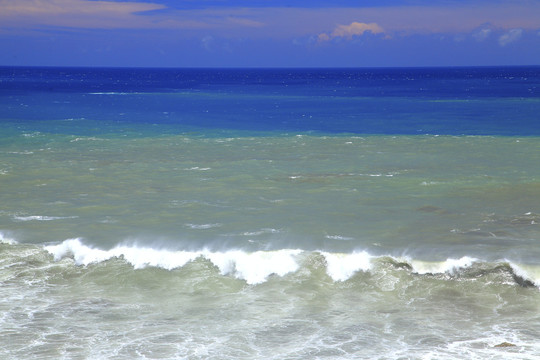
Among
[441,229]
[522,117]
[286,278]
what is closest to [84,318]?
[286,278]

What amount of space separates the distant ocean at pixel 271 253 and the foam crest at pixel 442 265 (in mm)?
52

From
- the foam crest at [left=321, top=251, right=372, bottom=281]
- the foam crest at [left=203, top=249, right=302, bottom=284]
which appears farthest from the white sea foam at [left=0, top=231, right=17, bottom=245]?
the foam crest at [left=321, top=251, right=372, bottom=281]

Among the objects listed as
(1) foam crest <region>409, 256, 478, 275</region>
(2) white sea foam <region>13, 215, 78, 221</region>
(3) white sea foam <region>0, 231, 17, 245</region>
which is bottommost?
(3) white sea foam <region>0, 231, 17, 245</region>

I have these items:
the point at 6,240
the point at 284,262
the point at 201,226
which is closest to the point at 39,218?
the point at 6,240

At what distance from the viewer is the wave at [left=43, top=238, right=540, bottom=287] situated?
16.7 m

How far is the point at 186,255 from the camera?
18562 mm

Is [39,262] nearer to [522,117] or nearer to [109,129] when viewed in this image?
[109,129]

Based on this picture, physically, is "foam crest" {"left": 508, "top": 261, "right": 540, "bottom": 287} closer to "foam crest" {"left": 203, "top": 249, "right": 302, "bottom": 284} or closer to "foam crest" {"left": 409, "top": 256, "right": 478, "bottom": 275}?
"foam crest" {"left": 409, "top": 256, "right": 478, "bottom": 275}

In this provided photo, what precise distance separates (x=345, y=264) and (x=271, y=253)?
2145mm

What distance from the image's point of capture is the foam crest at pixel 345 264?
17062mm

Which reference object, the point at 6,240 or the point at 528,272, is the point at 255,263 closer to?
the point at 528,272

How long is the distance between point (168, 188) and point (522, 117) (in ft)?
138

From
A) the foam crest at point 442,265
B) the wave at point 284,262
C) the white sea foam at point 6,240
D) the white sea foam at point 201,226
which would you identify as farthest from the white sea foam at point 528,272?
the white sea foam at point 6,240

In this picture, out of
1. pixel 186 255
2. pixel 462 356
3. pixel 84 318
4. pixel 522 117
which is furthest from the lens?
pixel 522 117
